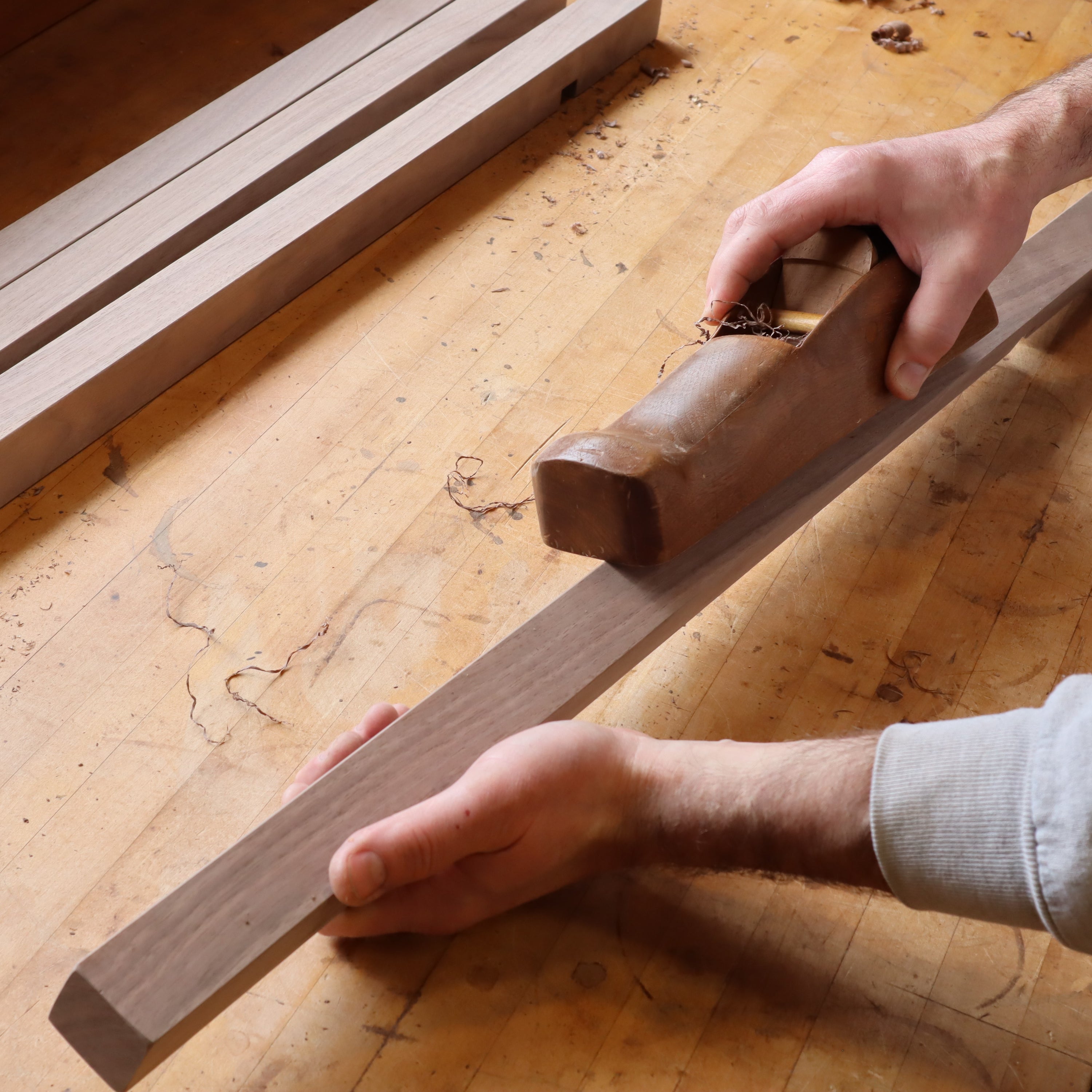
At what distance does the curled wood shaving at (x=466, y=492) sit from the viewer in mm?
1704

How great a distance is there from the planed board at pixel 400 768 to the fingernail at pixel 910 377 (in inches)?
2.7

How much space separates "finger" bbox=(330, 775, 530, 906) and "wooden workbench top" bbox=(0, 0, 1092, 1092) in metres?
0.17

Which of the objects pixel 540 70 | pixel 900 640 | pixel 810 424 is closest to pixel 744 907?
pixel 900 640

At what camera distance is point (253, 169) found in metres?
2.18

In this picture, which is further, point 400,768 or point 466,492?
point 466,492

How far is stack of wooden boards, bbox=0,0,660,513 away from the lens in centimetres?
180

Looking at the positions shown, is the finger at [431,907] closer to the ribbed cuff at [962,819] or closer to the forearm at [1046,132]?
the ribbed cuff at [962,819]

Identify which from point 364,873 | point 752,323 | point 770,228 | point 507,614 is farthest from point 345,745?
point 770,228

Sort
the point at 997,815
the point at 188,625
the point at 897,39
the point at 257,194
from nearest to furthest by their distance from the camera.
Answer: the point at 997,815
the point at 188,625
the point at 257,194
the point at 897,39

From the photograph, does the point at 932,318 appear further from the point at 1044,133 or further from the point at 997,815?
the point at 997,815

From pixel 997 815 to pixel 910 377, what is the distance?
2.34 ft

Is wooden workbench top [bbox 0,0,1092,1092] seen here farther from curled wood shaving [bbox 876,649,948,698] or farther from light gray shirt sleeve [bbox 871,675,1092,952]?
light gray shirt sleeve [bbox 871,675,1092,952]

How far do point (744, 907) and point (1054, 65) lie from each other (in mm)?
2336

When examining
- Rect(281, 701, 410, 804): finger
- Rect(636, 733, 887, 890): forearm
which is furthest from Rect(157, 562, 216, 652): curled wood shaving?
Rect(636, 733, 887, 890): forearm
